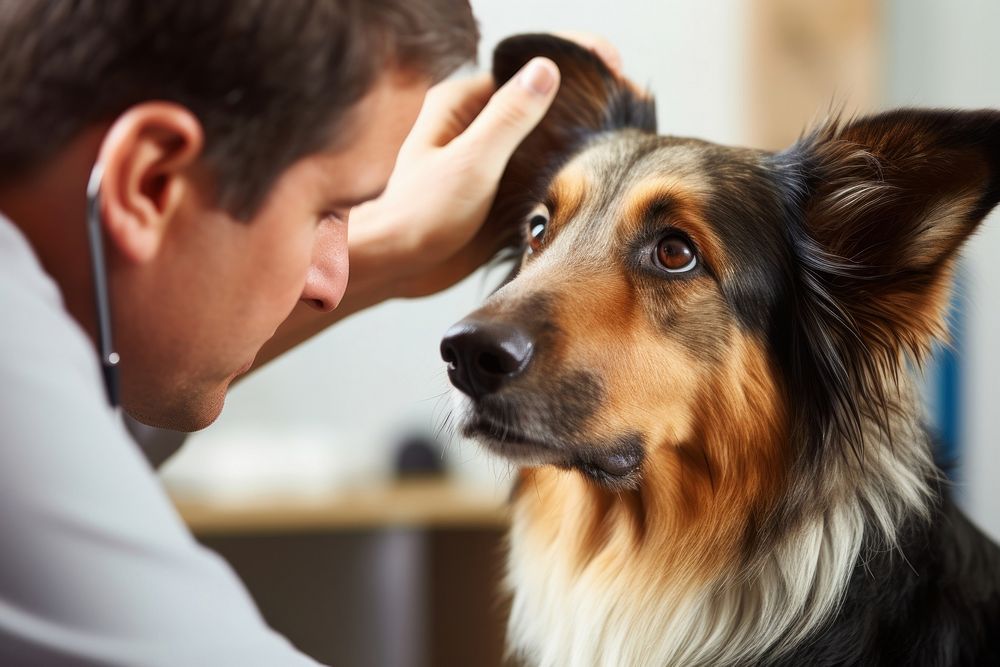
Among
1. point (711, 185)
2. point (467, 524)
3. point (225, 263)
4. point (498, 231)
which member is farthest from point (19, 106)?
point (467, 524)

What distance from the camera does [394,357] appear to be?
3270 millimetres

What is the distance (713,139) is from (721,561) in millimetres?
2218

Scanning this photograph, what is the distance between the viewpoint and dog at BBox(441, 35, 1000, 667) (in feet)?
3.61

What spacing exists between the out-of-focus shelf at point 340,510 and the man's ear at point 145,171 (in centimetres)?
235

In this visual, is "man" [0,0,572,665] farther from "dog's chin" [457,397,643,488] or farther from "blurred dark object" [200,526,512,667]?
"blurred dark object" [200,526,512,667]

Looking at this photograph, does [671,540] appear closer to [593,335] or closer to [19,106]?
[593,335]

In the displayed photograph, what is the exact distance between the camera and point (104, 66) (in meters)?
0.61

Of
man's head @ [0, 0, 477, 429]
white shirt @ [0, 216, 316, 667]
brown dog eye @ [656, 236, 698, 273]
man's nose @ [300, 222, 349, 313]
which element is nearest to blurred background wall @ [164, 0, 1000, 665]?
brown dog eye @ [656, 236, 698, 273]

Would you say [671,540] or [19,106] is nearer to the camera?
[19,106]

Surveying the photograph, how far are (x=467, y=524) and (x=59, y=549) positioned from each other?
2551 millimetres

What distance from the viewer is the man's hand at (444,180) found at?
1.33 metres

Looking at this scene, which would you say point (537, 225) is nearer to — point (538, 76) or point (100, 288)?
point (538, 76)

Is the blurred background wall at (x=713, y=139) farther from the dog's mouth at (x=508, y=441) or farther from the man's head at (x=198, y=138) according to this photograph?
the man's head at (x=198, y=138)

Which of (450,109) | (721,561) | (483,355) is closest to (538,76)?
(450,109)
